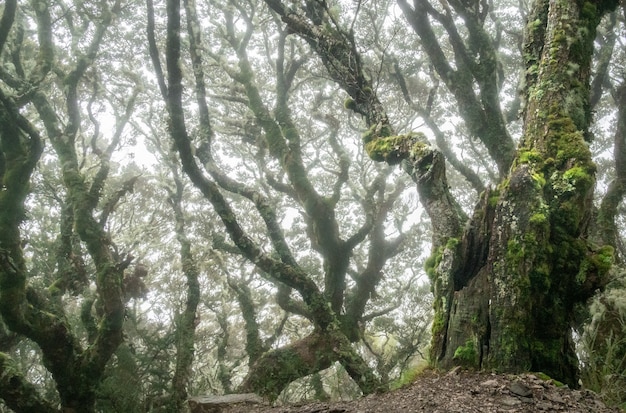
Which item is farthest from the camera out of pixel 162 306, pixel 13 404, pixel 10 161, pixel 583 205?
pixel 162 306

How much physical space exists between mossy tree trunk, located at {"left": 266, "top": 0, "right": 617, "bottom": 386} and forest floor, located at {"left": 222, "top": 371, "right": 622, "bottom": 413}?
450 millimetres

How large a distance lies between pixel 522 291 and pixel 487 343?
0.56 meters

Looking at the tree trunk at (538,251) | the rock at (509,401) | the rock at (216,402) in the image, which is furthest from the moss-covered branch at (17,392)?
the rock at (509,401)

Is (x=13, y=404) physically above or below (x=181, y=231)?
below

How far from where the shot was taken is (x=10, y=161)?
8156 millimetres

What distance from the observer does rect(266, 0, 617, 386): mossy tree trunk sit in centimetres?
371

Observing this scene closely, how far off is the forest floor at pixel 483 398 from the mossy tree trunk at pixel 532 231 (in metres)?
0.45

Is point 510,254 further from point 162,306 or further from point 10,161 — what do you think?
point 162,306

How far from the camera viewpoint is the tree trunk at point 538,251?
3.69 meters

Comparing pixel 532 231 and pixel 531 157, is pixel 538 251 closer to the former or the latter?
pixel 532 231

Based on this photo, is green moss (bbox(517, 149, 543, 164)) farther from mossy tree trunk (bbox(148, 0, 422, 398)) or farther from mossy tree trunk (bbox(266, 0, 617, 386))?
mossy tree trunk (bbox(148, 0, 422, 398))

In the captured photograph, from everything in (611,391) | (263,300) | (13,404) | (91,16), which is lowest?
(611,391)

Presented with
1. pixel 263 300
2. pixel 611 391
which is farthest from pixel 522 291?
pixel 263 300

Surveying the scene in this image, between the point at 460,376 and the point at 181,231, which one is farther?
the point at 181,231
